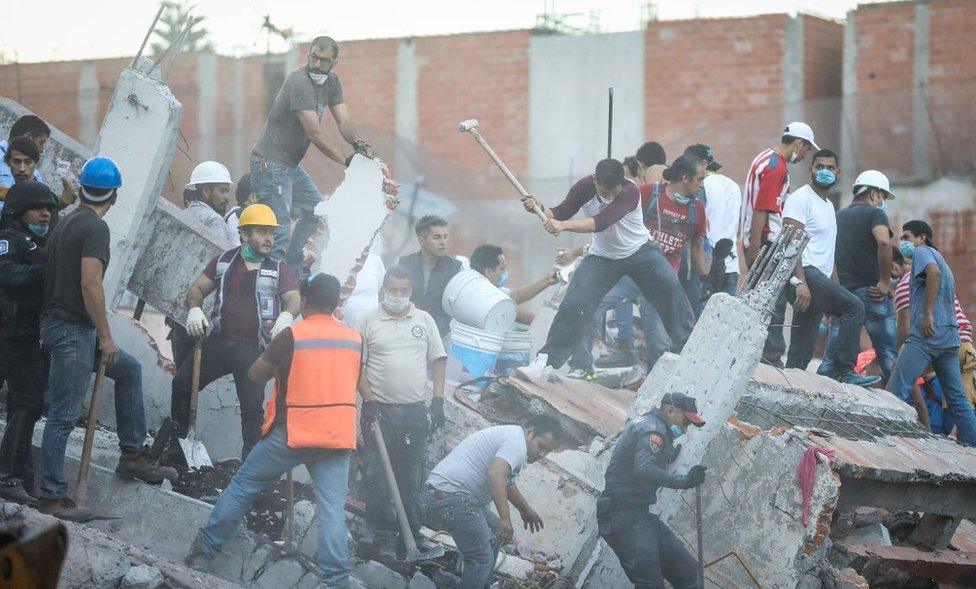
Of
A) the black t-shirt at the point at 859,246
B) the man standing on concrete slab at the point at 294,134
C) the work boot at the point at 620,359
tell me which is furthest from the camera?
the work boot at the point at 620,359

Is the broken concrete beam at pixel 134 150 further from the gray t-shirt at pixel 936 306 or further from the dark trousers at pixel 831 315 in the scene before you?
the gray t-shirt at pixel 936 306

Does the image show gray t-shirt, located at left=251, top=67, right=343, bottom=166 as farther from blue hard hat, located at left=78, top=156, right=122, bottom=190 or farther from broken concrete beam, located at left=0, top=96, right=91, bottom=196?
blue hard hat, located at left=78, top=156, right=122, bottom=190

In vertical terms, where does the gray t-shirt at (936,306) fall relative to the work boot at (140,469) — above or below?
above

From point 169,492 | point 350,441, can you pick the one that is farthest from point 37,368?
→ point 350,441

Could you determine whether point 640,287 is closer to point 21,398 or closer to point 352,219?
point 352,219

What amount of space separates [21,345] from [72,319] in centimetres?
42

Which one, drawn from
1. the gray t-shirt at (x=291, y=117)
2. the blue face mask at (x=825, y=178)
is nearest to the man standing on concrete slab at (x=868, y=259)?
the blue face mask at (x=825, y=178)

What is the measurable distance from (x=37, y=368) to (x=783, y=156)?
574 cm

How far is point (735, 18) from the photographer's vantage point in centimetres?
1797

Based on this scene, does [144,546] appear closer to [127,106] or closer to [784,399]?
[127,106]

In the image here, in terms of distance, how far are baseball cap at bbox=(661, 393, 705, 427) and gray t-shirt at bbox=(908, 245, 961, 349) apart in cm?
338

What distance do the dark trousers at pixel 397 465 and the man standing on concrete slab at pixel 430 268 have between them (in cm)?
182

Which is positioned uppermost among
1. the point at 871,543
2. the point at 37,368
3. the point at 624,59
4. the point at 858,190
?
the point at 624,59

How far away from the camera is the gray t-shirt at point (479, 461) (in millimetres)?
7250
